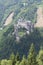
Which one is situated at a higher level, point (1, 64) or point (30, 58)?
point (1, 64)

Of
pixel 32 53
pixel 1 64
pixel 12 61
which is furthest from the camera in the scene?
pixel 1 64

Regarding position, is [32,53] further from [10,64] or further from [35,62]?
[10,64]

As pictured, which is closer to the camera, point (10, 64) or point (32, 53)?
point (32, 53)

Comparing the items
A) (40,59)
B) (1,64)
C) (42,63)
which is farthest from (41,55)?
(1,64)

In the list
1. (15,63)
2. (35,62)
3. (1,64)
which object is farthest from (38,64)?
(1,64)

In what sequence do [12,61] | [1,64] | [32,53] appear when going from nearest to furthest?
[32,53] → [12,61] → [1,64]

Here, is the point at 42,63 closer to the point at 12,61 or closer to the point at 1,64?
the point at 12,61

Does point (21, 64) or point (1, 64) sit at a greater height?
point (1, 64)

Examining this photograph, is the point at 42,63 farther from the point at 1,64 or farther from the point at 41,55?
the point at 1,64

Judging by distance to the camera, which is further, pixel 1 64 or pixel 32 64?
pixel 1 64
